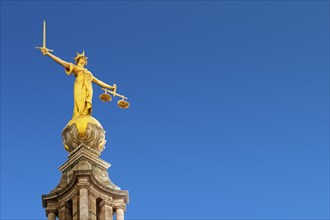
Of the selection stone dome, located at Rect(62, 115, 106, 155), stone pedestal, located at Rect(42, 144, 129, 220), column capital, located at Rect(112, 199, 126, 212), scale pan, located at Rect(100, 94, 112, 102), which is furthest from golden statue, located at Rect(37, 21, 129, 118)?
column capital, located at Rect(112, 199, 126, 212)

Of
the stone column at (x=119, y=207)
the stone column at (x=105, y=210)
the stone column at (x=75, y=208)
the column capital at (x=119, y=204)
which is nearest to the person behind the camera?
the stone column at (x=75, y=208)

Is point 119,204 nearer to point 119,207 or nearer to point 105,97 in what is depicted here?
point 119,207

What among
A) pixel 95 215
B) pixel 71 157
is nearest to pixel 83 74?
pixel 71 157

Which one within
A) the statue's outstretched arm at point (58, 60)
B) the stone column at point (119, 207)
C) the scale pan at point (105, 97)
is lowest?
the stone column at point (119, 207)

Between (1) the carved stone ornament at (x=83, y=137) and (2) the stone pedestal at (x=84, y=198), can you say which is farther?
(1) the carved stone ornament at (x=83, y=137)

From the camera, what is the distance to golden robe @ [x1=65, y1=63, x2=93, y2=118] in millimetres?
55469

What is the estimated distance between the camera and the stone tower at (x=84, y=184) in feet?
169

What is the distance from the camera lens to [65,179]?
→ 53.2 metres

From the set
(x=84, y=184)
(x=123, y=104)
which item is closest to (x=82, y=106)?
(x=123, y=104)

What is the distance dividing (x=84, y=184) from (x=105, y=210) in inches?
57.6

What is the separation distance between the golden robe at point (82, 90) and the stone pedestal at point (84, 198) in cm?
314

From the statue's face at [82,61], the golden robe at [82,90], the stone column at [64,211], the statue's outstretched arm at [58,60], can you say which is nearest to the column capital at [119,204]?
the stone column at [64,211]

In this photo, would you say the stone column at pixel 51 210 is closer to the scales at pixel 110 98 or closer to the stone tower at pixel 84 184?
the stone tower at pixel 84 184

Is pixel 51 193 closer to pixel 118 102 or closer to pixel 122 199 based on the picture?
pixel 122 199
